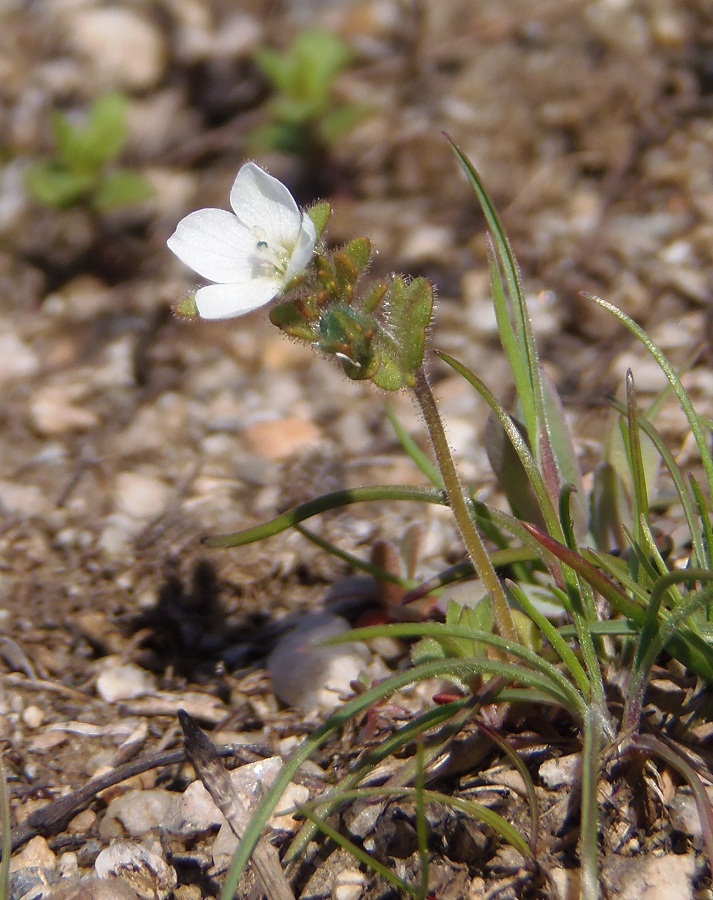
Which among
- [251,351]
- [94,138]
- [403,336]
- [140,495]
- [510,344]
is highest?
[403,336]

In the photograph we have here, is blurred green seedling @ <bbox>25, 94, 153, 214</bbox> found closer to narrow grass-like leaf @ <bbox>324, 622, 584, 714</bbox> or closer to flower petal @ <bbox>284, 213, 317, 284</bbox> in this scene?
flower petal @ <bbox>284, 213, 317, 284</bbox>

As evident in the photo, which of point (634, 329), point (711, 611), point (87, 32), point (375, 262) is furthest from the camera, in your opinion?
point (87, 32)

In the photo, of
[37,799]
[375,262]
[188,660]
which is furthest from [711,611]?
[375,262]

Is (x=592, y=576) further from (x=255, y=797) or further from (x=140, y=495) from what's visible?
(x=140, y=495)

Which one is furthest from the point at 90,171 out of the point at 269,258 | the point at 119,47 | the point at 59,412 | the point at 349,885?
the point at 349,885

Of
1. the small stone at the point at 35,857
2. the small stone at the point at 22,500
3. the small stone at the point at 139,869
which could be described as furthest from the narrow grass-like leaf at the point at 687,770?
the small stone at the point at 22,500

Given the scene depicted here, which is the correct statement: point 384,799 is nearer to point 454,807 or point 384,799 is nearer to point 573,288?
point 454,807
